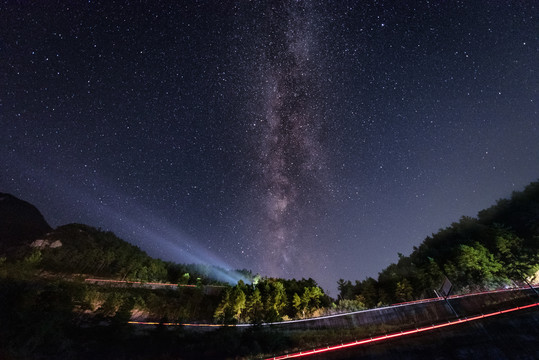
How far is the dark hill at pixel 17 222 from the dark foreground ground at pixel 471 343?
84.8 m

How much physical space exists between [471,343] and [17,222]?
485ft

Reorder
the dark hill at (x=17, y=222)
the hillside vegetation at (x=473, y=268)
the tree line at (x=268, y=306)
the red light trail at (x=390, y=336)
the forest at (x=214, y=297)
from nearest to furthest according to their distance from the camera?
1. the red light trail at (x=390, y=336)
2. the forest at (x=214, y=297)
3. the hillside vegetation at (x=473, y=268)
4. the tree line at (x=268, y=306)
5. the dark hill at (x=17, y=222)

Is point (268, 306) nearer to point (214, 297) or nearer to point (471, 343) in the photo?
point (214, 297)

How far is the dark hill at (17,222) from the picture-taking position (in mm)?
80750

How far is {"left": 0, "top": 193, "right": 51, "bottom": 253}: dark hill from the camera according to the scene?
265ft

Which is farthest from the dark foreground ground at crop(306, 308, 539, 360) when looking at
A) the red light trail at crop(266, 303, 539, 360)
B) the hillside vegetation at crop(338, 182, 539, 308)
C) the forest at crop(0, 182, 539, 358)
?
the hillside vegetation at crop(338, 182, 539, 308)

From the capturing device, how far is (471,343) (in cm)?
1955

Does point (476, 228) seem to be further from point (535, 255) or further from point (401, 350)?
point (401, 350)

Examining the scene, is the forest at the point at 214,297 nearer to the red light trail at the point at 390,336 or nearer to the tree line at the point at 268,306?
the tree line at the point at 268,306

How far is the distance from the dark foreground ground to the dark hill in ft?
278

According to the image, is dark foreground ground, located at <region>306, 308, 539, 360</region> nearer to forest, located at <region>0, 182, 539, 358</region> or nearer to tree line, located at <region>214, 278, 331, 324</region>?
forest, located at <region>0, 182, 539, 358</region>


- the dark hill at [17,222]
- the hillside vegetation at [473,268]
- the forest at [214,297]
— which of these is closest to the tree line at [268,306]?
the forest at [214,297]

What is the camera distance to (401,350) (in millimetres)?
20172

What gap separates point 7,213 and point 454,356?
531ft
